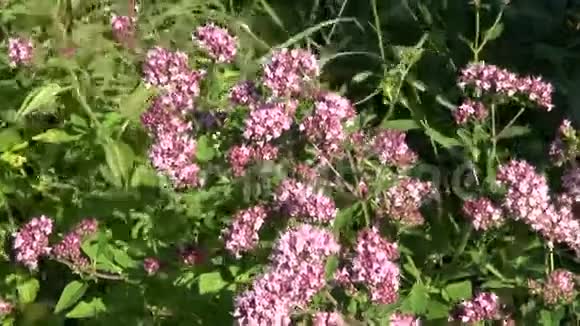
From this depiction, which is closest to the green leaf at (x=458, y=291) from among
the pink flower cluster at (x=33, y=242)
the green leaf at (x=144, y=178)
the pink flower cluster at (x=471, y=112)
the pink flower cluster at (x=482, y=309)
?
the pink flower cluster at (x=482, y=309)

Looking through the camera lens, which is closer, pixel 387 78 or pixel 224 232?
pixel 224 232

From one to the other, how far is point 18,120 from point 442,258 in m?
1.17

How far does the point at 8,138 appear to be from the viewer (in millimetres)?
2889

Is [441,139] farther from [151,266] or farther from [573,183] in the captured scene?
[151,266]

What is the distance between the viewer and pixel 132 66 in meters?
3.01

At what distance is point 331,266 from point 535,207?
0.40 meters

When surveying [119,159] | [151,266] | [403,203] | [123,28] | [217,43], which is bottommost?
[151,266]

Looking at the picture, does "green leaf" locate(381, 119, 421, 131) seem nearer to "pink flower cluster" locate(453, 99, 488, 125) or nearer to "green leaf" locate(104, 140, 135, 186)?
"pink flower cluster" locate(453, 99, 488, 125)

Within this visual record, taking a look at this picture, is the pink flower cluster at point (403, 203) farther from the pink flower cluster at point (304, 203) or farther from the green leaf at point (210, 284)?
the green leaf at point (210, 284)

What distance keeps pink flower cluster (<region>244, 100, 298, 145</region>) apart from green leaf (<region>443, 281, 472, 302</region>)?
51cm

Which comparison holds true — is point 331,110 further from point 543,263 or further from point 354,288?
point 543,263

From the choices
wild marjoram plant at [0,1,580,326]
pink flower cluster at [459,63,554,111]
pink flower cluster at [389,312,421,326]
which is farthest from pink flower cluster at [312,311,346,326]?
pink flower cluster at [459,63,554,111]

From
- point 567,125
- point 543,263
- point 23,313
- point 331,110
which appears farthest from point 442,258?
point 23,313

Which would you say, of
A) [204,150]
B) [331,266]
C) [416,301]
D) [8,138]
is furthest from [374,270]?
[8,138]
